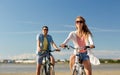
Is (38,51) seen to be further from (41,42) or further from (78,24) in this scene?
(78,24)

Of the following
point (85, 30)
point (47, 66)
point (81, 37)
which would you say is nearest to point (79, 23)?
point (85, 30)

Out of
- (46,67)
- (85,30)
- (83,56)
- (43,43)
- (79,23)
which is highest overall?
(79,23)

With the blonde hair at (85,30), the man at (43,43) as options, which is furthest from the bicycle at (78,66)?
the man at (43,43)

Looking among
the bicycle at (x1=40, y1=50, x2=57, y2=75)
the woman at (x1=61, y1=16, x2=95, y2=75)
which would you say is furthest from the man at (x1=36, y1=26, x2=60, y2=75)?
the woman at (x1=61, y1=16, x2=95, y2=75)

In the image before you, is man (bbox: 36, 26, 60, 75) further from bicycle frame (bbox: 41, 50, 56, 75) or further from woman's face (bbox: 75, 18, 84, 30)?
woman's face (bbox: 75, 18, 84, 30)

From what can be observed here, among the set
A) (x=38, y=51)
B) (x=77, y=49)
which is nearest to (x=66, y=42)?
(x=77, y=49)

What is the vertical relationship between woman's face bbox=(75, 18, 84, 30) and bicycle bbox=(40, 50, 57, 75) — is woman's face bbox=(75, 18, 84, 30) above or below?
above

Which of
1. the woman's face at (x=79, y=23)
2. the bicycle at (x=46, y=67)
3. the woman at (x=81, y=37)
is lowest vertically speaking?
the bicycle at (x=46, y=67)

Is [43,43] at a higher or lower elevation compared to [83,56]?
higher

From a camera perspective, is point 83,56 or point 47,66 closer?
point 83,56

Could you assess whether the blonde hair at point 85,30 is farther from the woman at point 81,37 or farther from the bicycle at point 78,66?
the bicycle at point 78,66

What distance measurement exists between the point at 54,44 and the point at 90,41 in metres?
3.38

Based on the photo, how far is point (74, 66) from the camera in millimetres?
11625

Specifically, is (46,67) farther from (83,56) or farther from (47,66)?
(83,56)
